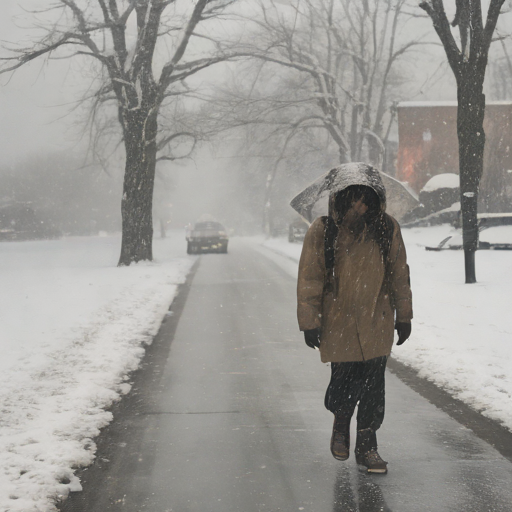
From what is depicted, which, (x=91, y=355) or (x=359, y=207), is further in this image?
(x=91, y=355)

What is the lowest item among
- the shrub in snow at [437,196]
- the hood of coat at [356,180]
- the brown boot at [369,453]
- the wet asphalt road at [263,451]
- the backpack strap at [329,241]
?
the wet asphalt road at [263,451]

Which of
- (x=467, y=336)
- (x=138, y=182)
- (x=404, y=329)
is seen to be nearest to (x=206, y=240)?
(x=138, y=182)

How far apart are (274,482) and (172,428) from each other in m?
1.31

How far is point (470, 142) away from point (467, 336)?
5871 mm

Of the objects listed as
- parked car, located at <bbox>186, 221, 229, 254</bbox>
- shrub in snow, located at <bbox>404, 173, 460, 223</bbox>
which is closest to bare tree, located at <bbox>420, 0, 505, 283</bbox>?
shrub in snow, located at <bbox>404, 173, 460, 223</bbox>

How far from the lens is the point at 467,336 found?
8.14 m

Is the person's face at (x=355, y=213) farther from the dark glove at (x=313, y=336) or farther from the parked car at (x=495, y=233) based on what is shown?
the parked car at (x=495, y=233)

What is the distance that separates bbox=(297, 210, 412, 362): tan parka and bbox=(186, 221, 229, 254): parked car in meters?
27.1

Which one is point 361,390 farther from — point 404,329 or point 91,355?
point 91,355

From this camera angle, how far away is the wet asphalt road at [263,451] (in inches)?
143

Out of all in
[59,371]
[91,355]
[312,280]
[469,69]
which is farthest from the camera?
[469,69]

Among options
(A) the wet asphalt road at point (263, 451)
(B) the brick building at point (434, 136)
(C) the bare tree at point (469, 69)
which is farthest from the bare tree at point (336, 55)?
(A) the wet asphalt road at point (263, 451)

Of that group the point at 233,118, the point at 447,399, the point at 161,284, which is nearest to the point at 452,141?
the point at 233,118

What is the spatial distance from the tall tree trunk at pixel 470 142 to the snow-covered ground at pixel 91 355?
150 cm
